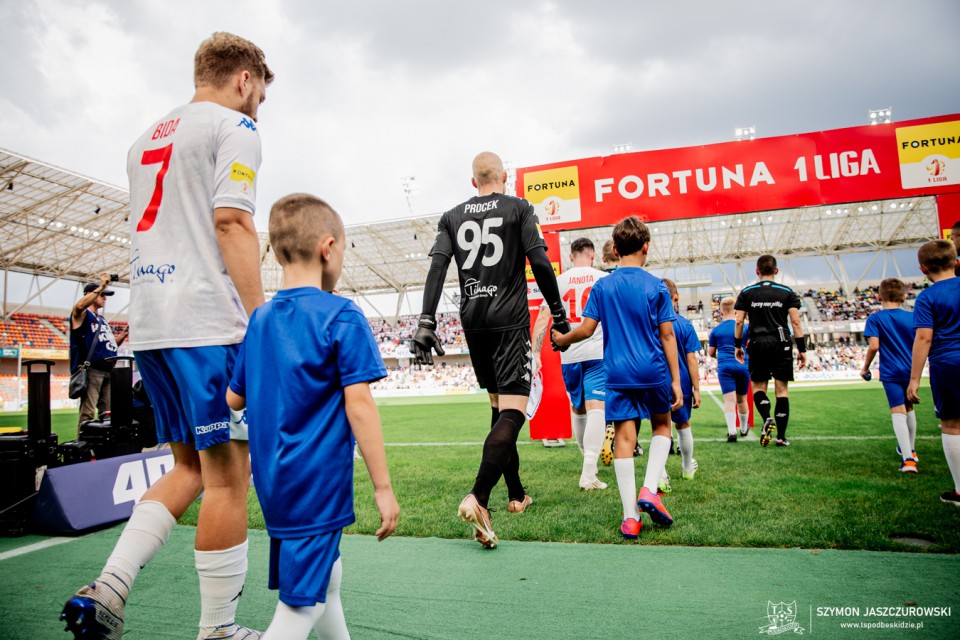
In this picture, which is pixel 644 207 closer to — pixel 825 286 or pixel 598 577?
pixel 598 577

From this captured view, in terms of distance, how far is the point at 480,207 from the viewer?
3561mm

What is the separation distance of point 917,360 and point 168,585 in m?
5.10

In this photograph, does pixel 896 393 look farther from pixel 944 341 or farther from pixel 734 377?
pixel 734 377

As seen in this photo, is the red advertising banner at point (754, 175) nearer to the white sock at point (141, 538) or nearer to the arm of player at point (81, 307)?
the arm of player at point (81, 307)

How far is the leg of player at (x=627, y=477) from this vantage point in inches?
123

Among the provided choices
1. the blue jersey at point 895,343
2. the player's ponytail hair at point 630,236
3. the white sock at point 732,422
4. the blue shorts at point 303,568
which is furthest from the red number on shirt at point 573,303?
the blue shorts at point 303,568

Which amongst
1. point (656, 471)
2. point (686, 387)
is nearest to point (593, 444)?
point (686, 387)

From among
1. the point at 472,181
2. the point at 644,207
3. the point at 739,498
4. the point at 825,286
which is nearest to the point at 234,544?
the point at 472,181

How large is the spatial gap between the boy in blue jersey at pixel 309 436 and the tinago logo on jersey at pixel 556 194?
7.73 m

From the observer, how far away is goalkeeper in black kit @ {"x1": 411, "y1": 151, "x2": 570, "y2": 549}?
324 cm

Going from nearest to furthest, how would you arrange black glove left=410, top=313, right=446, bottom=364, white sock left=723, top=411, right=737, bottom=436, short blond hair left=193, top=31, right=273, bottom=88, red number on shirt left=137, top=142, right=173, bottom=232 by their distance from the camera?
red number on shirt left=137, top=142, right=173, bottom=232 → short blond hair left=193, top=31, right=273, bottom=88 → black glove left=410, top=313, right=446, bottom=364 → white sock left=723, top=411, right=737, bottom=436

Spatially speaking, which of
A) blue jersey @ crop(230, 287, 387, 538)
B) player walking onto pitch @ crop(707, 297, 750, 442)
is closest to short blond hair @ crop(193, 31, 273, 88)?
blue jersey @ crop(230, 287, 387, 538)

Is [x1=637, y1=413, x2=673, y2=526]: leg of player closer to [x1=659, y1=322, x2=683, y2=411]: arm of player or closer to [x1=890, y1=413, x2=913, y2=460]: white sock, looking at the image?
[x1=659, y1=322, x2=683, y2=411]: arm of player

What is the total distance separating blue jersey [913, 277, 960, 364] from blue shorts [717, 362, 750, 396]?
3891mm
